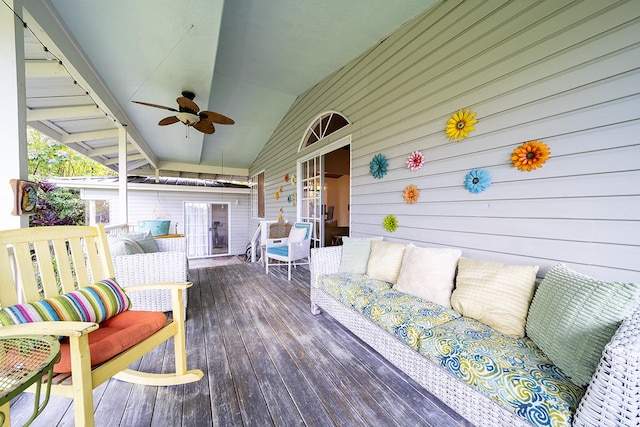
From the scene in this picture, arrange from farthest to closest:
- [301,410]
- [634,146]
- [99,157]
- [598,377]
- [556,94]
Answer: [99,157]
[556,94]
[301,410]
[634,146]
[598,377]

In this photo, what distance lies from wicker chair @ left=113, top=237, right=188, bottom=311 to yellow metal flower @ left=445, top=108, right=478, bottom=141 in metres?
3.13

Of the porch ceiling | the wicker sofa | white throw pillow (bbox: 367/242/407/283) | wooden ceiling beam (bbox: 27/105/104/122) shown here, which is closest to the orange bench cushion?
the wicker sofa

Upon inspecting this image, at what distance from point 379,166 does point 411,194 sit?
609 mm

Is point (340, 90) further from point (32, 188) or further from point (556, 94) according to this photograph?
point (32, 188)

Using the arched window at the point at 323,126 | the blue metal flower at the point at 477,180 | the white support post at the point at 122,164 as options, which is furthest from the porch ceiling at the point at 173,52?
the blue metal flower at the point at 477,180

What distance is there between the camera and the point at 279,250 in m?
4.26

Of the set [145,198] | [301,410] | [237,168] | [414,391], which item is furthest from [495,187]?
[145,198]

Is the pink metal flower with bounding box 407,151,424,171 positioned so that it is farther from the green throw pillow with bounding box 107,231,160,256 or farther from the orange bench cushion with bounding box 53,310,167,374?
the green throw pillow with bounding box 107,231,160,256

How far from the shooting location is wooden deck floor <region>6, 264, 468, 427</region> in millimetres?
1379

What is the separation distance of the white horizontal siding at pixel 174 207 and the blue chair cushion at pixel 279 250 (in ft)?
13.4

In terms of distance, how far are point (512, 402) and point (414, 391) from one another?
0.71m

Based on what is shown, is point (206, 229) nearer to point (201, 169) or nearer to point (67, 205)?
point (201, 169)

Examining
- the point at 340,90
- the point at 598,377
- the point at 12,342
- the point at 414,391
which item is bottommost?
the point at 414,391

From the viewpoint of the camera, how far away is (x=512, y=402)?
3.41 ft
